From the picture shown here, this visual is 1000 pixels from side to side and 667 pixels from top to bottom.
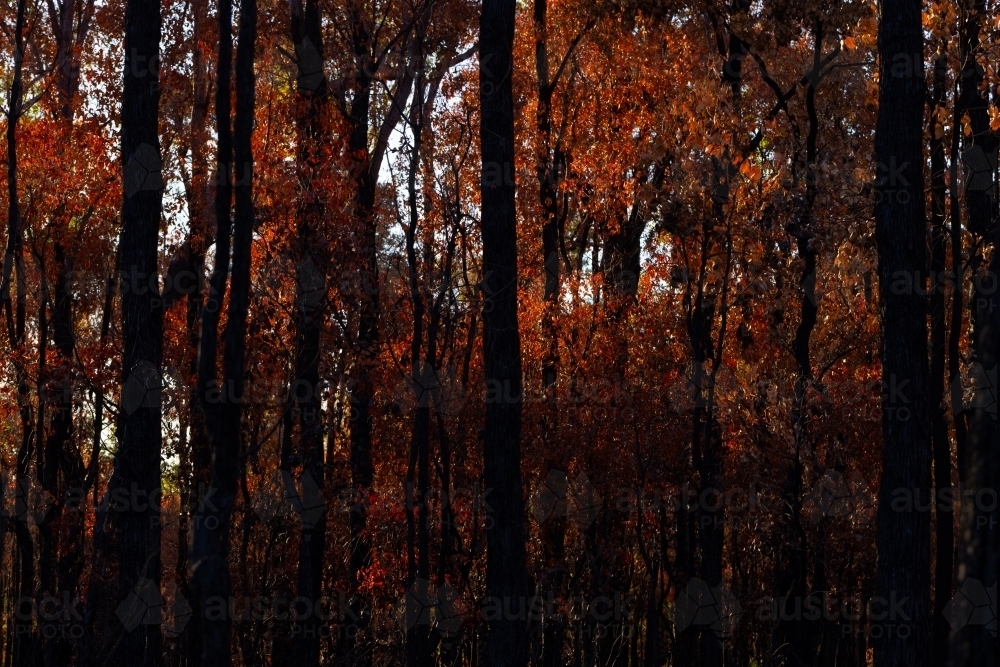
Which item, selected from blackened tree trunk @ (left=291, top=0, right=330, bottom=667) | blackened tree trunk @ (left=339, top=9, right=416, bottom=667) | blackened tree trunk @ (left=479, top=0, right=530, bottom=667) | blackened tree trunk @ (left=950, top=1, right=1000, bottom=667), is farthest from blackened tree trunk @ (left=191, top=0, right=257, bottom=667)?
blackened tree trunk @ (left=339, top=9, right=416, bottom=667)

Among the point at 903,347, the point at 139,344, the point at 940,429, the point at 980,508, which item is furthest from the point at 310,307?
the point at 980,508

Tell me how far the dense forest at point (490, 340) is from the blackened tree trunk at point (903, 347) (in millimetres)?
1431

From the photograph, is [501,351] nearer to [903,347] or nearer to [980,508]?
[903,347]

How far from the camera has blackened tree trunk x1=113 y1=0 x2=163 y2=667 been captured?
40.1 feet

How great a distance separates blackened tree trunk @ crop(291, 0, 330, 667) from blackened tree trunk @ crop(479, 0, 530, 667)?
3.10 m

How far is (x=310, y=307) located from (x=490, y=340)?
3.73 metres

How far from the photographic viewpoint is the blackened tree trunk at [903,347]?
35.0 ft

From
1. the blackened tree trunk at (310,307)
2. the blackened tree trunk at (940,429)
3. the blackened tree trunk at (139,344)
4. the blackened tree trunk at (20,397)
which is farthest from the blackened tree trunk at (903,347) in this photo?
the blackened tree trunk at (20,397)

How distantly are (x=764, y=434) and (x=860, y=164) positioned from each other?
409 cm

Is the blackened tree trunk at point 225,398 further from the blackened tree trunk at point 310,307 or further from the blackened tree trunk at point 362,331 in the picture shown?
the blackened tree trunk at point 362,331

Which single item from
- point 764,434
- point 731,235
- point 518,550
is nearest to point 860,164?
point 731,235

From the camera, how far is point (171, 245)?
19.3m

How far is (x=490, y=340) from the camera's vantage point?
12.6m

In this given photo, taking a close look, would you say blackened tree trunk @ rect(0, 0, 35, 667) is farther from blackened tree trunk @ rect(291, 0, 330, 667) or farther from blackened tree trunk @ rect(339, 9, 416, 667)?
blackened tree trunk @ rect(339, 9, 416, 667)
